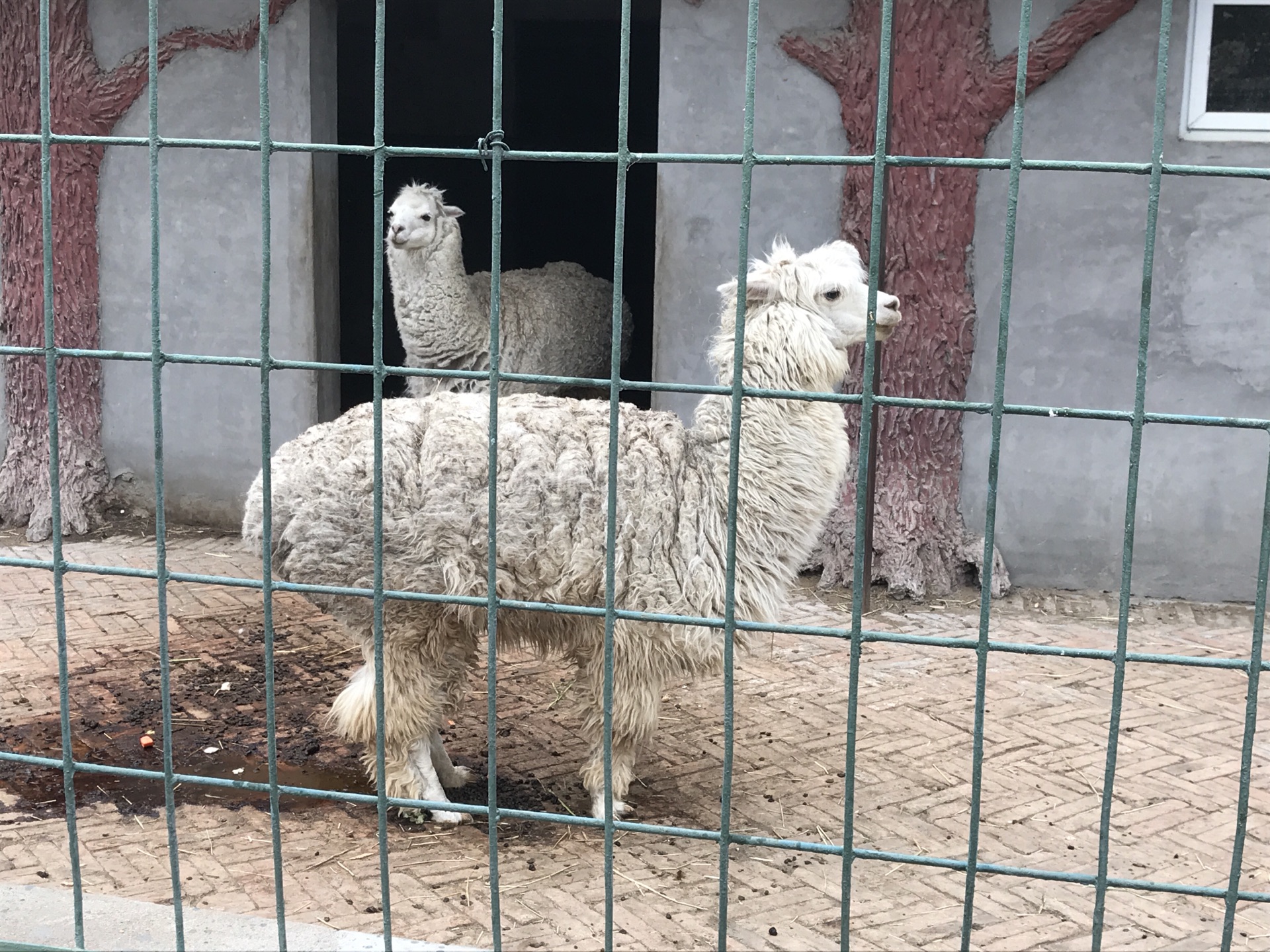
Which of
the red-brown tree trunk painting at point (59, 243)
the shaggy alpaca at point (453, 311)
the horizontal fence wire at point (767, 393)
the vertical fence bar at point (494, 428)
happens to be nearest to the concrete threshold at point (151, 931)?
the vertical fence bar at point (494, 428)

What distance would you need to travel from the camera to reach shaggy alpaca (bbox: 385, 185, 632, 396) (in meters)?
8.20

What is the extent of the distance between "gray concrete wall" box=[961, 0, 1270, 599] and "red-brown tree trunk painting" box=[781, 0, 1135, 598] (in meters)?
0.11

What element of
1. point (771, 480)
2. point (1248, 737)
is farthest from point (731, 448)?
point (771, 480)

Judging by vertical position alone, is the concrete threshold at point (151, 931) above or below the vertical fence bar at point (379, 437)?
below

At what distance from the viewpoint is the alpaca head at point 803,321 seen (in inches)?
185

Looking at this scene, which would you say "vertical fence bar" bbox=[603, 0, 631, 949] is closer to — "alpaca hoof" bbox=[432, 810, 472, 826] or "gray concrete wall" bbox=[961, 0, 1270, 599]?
"alpaca hoof" bbox=[432, 810, 472, 826]

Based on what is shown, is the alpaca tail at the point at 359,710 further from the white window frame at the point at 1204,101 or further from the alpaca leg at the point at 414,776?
the white window frame at the point at 1204,101

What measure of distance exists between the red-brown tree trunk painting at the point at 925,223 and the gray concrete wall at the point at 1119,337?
11 centimetres

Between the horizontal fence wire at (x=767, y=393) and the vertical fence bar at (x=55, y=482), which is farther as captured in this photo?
the vertical fence bar at (x=55, y=482)

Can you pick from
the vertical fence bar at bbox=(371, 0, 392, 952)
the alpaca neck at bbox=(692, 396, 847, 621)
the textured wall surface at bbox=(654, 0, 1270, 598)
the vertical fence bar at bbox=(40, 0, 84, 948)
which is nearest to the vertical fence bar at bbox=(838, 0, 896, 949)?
the vertical fence bar at bbox=(371, 0, 392, 952)

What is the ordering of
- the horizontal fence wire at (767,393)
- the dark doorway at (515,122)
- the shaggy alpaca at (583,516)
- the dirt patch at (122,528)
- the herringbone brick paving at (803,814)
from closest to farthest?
the horizontal fence wire at (767,393) < the herringbone brick paving at (803,814) < the shaggy alpaca at (583,516) < the dirt patch at (122,528) < the dark doorway at (515,122)

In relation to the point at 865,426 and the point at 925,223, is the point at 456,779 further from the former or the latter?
the point at 925,223

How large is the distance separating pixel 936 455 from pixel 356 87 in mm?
8501

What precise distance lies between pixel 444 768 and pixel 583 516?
124 centimetres
